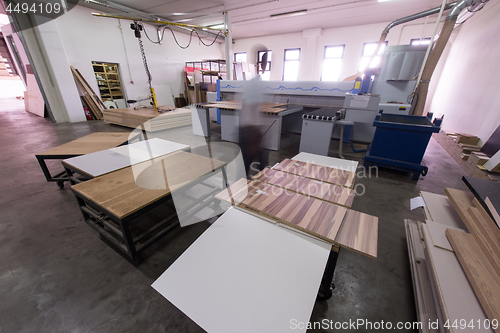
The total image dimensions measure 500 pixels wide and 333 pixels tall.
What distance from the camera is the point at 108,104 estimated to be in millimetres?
7102

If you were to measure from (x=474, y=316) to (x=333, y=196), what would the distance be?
765 mm

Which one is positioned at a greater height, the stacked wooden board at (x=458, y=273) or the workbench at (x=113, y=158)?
the workbench at (x=113, y=158)

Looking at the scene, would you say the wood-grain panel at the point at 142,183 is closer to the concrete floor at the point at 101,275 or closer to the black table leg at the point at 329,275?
the concrete floor at the point at 101,275

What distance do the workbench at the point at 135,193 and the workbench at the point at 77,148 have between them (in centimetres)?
96

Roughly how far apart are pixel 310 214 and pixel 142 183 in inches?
50.7

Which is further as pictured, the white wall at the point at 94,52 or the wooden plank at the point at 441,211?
the white wall at the point at 94,52

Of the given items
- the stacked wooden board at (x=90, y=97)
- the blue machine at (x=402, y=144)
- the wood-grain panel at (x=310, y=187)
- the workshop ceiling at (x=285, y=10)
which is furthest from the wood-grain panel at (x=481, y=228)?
the stacked wooden board at (x=90, y=97)

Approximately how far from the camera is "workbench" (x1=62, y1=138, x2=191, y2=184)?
5.56 ft

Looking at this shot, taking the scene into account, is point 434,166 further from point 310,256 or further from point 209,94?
point 209,94

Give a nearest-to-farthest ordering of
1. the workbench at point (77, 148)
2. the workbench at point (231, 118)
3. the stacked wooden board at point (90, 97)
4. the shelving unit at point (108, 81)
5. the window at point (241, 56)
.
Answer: the workbench at point (77, 148)
the workbench at point (231, 118)
the stacked wooden board at point (90, 97)
the shelving unit at point (108, 81)
the window at point (241, 56)

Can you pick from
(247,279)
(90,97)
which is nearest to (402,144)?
(247,279)

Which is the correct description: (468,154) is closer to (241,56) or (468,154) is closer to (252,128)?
(252,128)

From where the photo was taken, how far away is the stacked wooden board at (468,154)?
8.76 ft

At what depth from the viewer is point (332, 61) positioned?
8648 mm
